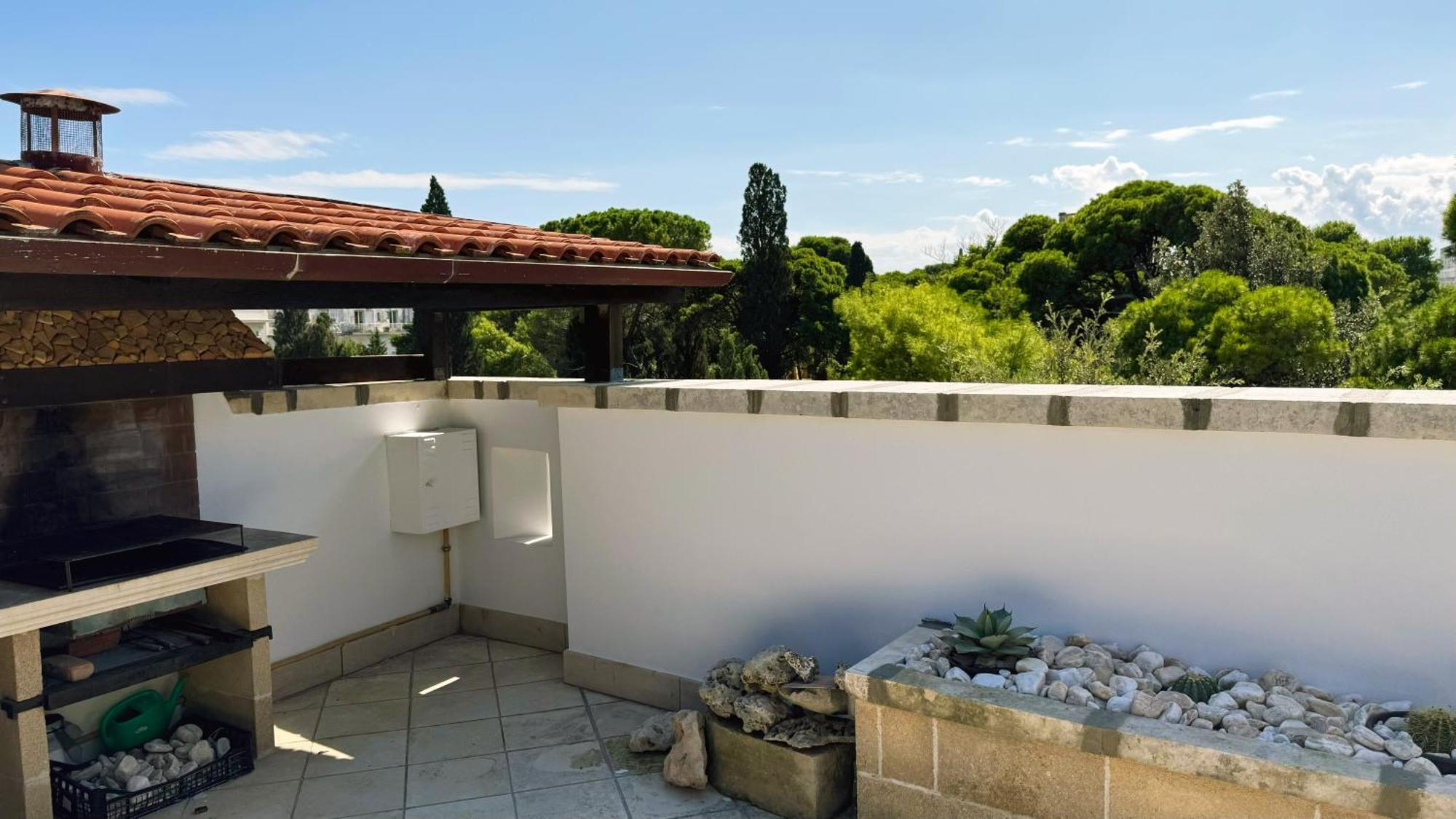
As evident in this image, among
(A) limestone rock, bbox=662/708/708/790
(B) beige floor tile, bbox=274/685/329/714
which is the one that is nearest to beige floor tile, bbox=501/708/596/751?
(A) limestone rock, bbox=662/708/708/790

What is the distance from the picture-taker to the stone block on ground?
4.50m

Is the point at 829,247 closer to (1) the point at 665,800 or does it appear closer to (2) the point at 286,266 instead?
(1) the point at 665,800

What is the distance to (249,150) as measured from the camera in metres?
33.2

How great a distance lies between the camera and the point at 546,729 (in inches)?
227

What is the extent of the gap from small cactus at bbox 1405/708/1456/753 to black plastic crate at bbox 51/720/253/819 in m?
5.56

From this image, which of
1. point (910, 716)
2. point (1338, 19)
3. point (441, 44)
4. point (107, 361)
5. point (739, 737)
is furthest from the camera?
point (441, 44)

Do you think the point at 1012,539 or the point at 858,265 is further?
the point at 858,265

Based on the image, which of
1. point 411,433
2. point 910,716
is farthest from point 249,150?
point 910,716

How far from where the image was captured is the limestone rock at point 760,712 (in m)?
4.68

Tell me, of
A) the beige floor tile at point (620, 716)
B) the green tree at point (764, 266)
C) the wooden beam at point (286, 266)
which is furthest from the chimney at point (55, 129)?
the green tree at point (764, 266)

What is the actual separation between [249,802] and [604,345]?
11.4 ft

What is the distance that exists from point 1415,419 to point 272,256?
15.5 ft

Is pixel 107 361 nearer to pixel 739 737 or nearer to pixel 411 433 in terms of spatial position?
pixel 411 433

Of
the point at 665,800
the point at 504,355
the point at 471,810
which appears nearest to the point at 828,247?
the point at 504,355
